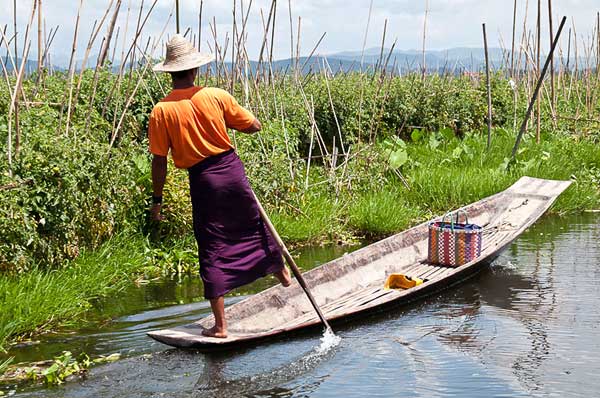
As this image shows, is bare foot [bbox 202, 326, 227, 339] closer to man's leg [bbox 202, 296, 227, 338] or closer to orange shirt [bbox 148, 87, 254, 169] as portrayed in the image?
man's leg [bbox 202, 296, 227, 338]

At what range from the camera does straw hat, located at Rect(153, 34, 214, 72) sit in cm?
468

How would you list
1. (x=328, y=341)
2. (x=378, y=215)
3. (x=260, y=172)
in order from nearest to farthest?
(x=328, y=341)
(x=260, y=172)
(x=378, y=215)

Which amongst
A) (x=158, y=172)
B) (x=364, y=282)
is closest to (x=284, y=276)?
(x=158, y=172)

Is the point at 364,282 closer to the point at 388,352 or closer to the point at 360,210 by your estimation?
the point at 388,352

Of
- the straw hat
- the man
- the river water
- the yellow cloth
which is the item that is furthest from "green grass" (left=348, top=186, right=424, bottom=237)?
the straw hat

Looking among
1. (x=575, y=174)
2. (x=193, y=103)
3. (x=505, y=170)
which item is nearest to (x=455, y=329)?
(x=193, y=103)

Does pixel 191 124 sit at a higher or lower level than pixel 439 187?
higher

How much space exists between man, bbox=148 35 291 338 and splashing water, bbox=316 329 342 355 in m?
0.51

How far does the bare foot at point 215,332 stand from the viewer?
15.8ft

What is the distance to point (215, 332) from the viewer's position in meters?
4.84

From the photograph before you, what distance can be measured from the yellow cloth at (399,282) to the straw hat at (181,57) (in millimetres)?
2173

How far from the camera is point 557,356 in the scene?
4867 millimetres

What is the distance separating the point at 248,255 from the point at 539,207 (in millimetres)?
3656

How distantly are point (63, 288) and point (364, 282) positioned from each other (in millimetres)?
2047
